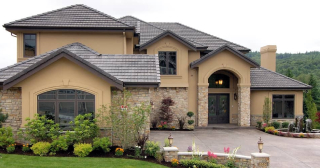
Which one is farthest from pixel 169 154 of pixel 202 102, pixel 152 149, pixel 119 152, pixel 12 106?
pixel 202 102

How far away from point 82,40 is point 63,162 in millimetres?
9045

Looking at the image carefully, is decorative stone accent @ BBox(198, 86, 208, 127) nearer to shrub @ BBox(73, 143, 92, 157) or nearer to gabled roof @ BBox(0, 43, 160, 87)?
gabled roof @ BBox(0, 43, 160, 87)

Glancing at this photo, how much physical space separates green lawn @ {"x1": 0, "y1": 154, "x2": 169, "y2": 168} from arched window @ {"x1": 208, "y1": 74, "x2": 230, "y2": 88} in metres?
12.8

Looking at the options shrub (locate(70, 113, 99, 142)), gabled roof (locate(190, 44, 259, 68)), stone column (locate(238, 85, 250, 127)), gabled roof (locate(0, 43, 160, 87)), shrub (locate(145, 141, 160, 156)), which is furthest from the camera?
stone column (locate(238, 85, 250, 127))

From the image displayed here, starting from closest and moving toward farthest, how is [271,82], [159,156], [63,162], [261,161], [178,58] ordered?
[63,162]
[261,161]
[159,156]
[178,58]
[271,82]

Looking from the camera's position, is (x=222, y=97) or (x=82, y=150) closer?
(x=82, y=150)

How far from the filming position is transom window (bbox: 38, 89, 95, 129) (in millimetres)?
12039

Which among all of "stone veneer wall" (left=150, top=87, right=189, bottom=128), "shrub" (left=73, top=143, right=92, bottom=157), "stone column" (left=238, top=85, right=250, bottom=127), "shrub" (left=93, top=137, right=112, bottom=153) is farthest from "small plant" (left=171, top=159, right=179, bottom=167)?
"stone column" (left=238, top=85, right=250, bottom=127)

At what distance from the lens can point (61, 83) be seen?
11961 millimetres

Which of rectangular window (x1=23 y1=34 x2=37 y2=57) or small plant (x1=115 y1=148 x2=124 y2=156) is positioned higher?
rectangular window (x1=23 y1=34 x2=37 y2=57)

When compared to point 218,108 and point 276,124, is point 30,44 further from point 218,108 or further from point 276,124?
point 276,124

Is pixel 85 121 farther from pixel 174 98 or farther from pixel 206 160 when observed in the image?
pixel 174 98

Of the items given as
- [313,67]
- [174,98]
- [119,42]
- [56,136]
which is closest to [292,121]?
[174,98]

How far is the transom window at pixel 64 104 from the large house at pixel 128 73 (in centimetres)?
4
